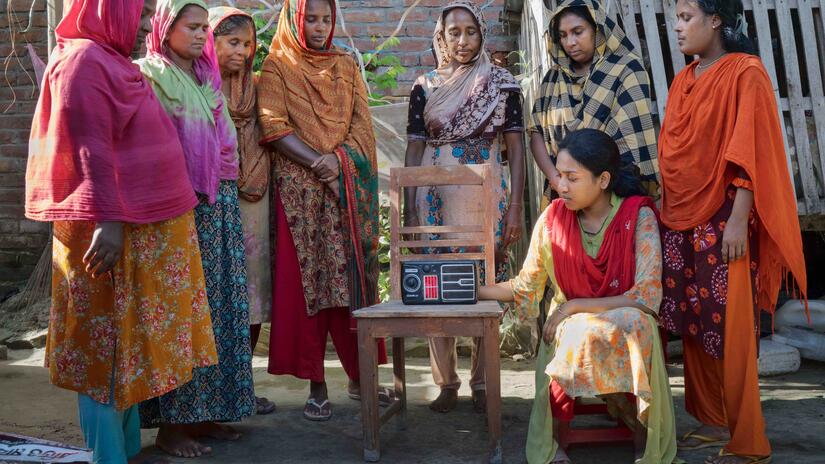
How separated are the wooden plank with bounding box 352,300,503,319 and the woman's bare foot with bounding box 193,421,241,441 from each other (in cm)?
81

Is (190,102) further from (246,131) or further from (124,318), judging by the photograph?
(124,318)

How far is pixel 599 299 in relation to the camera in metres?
2.96

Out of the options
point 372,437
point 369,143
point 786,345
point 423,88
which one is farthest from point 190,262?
point 786,345

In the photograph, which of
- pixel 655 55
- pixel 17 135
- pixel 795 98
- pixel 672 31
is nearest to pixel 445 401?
pixel 655 55

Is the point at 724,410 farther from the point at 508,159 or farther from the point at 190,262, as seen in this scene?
the point at 190,262

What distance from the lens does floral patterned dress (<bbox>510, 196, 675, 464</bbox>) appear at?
2.81 m

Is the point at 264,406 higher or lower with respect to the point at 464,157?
lower

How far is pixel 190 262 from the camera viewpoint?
9.62ft

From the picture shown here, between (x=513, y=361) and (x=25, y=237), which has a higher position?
(x=25, y=237)

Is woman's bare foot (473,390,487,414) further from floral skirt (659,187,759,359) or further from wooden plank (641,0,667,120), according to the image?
wooden plank (641,0,667,120)

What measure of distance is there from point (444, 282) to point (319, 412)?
3.22 ft

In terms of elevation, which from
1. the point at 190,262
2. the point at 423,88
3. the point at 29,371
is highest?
the point at 423,88

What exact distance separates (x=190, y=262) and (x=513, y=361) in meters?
2.46

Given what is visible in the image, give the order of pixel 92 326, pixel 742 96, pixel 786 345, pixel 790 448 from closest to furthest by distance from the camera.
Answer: pixel 92 326 < pixel 742 96 < pixel 790 448 < pixel 786 345
